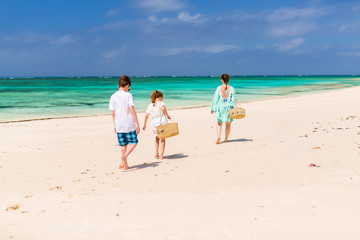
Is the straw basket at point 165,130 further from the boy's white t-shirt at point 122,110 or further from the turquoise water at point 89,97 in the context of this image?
the turquoise water at point 89,97

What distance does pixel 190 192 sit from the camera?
5.21 meters

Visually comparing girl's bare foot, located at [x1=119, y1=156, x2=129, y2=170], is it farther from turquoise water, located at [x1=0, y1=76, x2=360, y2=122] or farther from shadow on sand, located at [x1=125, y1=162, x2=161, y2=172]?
turquoise water, located at [x1=0, y1=76, x2=360, y2=122]

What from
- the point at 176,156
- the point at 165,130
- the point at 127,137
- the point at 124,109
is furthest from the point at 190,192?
the point at 176,156

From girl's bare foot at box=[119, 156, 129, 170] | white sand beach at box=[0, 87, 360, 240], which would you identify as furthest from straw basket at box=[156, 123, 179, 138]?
girl's bare foot at box=[119, 156, 129, 170]

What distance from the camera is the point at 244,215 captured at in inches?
167

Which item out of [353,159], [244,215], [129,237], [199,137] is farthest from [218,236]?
[199,137]

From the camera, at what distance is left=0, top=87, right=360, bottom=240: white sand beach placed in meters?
3.96

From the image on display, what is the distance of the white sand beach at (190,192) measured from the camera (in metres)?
3.96

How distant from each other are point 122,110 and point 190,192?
228cm

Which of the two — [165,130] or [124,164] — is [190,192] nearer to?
[124,164]

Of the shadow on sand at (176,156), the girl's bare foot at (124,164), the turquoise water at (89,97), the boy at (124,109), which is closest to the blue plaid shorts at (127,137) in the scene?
the boy at (124,109)

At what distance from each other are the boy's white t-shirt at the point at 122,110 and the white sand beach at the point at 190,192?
0.95 meters

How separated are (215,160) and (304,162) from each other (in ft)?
5.99

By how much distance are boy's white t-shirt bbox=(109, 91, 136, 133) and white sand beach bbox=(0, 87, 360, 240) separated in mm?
948
